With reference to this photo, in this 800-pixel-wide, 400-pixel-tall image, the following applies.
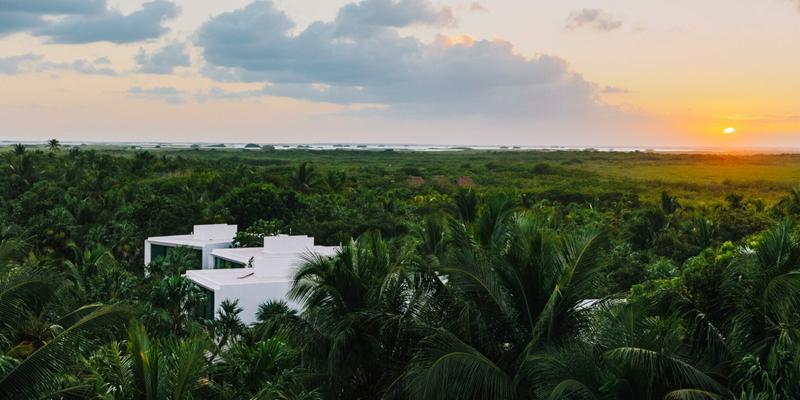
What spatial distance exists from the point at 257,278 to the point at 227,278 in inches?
36.4

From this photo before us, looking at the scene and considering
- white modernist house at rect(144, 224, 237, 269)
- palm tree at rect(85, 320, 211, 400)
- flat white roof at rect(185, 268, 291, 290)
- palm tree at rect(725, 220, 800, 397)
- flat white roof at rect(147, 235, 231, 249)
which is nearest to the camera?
palm tree at rect(725, 220, 800, 397)

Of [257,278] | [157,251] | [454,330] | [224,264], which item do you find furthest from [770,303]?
[157,251]

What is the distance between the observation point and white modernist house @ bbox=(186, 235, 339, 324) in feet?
77.7

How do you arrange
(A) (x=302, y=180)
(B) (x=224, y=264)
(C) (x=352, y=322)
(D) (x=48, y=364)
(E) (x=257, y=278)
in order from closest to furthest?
1. (D) (x=48, y=364)
2. (C) (x=352, y=322)
3. (E) (x=257, y=278)
4. (B) (x=224, y=264)
5. (A) (x=302, y=180)

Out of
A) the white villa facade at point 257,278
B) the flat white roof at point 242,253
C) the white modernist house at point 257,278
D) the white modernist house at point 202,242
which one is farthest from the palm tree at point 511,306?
the white modernist house at point 202,242

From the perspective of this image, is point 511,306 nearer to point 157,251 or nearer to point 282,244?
point 282,244

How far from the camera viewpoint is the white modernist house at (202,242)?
34.0 metres

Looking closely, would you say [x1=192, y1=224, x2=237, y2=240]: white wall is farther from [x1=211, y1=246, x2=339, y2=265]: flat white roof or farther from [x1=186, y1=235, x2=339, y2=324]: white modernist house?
[x1=186, y1=235, x2=339, y2=324]: white modernist house

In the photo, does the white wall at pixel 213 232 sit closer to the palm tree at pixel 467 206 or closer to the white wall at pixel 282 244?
the white wall at pixel 282 244

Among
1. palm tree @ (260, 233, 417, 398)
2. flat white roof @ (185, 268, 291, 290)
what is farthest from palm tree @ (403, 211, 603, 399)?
flat white roof @ (185, 268, 291, 290)

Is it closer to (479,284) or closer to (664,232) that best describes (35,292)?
(479,284)

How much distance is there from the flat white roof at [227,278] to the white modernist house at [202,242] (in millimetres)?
7108

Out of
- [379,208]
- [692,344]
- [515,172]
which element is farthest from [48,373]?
[515,172]

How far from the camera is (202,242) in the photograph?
115ft
